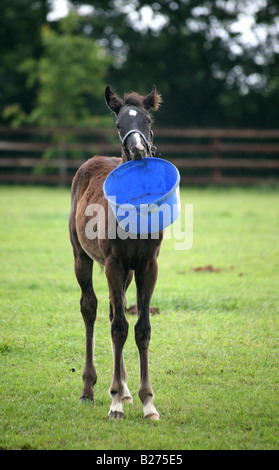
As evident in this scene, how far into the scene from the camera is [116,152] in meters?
21.6

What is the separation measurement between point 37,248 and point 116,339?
6.42m

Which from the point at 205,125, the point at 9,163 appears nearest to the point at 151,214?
the point at 9,163

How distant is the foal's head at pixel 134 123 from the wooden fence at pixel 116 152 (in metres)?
17.0

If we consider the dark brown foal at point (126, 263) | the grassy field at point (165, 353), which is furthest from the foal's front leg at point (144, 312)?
the grassy field at point (165, 353)

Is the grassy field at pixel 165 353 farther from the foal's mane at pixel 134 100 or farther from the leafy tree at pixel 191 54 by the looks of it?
the leafy tree at pixel 191 54

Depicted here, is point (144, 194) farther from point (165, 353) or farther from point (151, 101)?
point (165, 353)

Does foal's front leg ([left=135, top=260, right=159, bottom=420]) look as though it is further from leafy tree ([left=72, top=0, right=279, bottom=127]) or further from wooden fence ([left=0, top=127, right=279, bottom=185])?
leafy tree ([left=72, top=0, right=279, bottom=127])

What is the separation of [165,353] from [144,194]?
5.77ft

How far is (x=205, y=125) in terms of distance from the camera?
26.5 metres

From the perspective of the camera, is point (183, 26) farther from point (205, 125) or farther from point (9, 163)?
point (9, 163)

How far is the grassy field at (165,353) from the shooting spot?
3750 millimetres

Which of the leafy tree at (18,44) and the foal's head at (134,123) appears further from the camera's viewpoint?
the leafy tree at (18,44)

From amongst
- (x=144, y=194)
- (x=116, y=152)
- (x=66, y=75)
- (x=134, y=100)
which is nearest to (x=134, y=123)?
(x=134, y=100)
